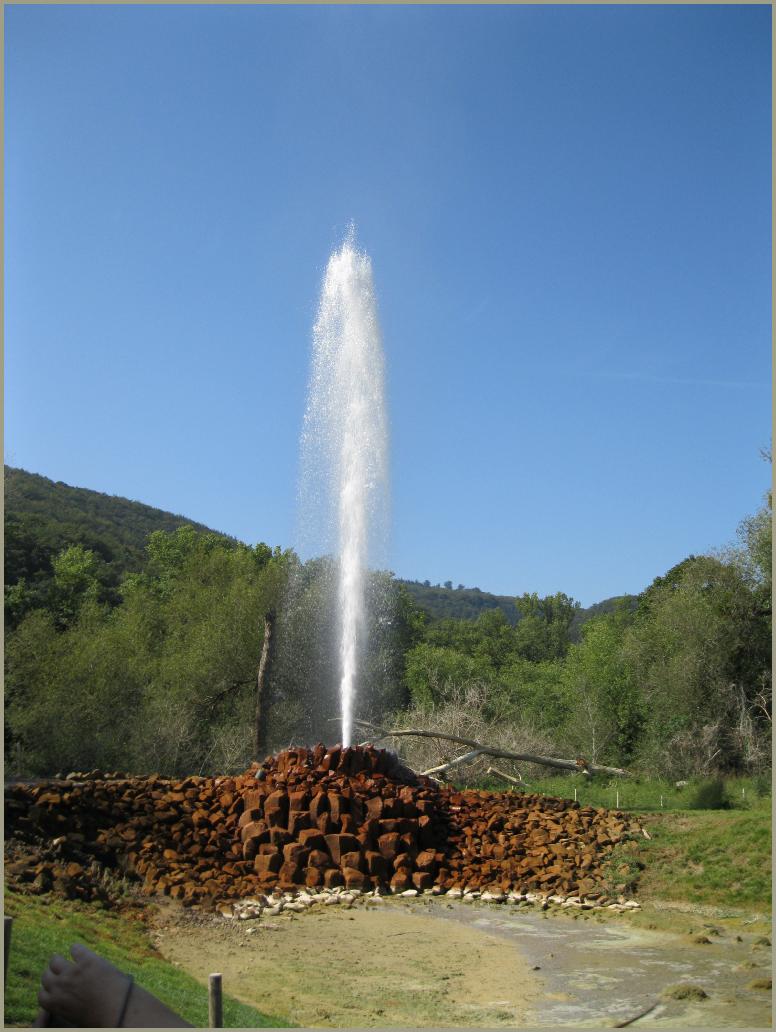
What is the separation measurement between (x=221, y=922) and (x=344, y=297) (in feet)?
48.1

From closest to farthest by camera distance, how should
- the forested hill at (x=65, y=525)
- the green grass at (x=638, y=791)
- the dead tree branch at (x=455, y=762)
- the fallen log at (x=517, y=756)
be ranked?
1. the green grass at (x=638, y=791)
2. the dead tree branch at (x=455, y=762)
3. the fallen log at (x=517, y=756)
4. the forested hill at (x=65, y=525)

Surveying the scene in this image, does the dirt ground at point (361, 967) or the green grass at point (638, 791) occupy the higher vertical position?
the dirt ground at point (361, 967)

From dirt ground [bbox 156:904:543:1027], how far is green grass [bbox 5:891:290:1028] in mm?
392

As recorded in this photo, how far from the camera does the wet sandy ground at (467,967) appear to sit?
7312mm

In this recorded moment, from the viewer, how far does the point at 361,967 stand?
8.70m

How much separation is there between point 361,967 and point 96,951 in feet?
8.41

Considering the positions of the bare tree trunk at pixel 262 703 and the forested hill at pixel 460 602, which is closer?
the bare tree trunk at pixel 262 703

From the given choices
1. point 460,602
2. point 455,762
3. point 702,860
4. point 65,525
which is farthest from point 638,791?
point 460,602

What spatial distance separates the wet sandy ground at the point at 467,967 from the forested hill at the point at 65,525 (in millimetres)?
25937

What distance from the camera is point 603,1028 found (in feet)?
22.5

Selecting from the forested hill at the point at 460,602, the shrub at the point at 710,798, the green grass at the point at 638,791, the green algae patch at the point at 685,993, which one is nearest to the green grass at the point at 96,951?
the green algae patch at the point at 685,993

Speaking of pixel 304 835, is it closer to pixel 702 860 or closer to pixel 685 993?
pixel 702 860

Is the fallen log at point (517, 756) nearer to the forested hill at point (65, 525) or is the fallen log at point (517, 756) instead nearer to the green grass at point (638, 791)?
the green grass at point (638, 791)

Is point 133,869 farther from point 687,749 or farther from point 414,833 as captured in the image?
point 687,749
